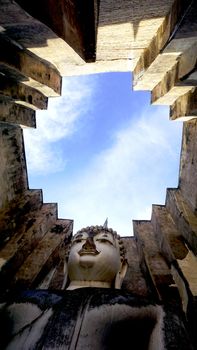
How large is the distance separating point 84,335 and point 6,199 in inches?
141

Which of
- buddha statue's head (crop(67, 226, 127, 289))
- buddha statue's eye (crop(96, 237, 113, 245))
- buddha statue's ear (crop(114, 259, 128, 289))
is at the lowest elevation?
buddha statue's ear (crop(114, 259, 128, 289))

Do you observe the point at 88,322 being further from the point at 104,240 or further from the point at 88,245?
the point at 104,240

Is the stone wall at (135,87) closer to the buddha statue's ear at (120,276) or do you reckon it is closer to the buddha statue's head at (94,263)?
the buddha statue's ear at (120,276)

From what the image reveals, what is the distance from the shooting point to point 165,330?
240cm

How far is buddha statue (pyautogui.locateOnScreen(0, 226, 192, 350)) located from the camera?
92.7 inches

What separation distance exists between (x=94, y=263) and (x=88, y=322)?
1.15 meters

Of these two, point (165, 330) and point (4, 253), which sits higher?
point (165, 330)

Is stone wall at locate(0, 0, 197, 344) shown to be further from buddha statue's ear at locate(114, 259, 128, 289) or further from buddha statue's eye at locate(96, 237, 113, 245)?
buddha statue's eye at locate(96, 237, 113, 245)

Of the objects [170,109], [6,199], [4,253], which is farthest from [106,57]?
[4,253]

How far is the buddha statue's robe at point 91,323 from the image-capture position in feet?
7.71

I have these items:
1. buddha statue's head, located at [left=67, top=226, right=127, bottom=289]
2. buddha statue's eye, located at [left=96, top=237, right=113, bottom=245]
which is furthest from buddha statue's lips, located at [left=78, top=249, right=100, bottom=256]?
buddha statue's eye, located at [left=96, top=237, right=113, bottom=245]

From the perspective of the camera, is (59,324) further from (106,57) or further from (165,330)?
(106,57)

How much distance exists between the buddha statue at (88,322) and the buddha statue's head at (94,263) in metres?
0.70

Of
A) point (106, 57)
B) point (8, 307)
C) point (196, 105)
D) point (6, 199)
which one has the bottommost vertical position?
point (8, 307)
